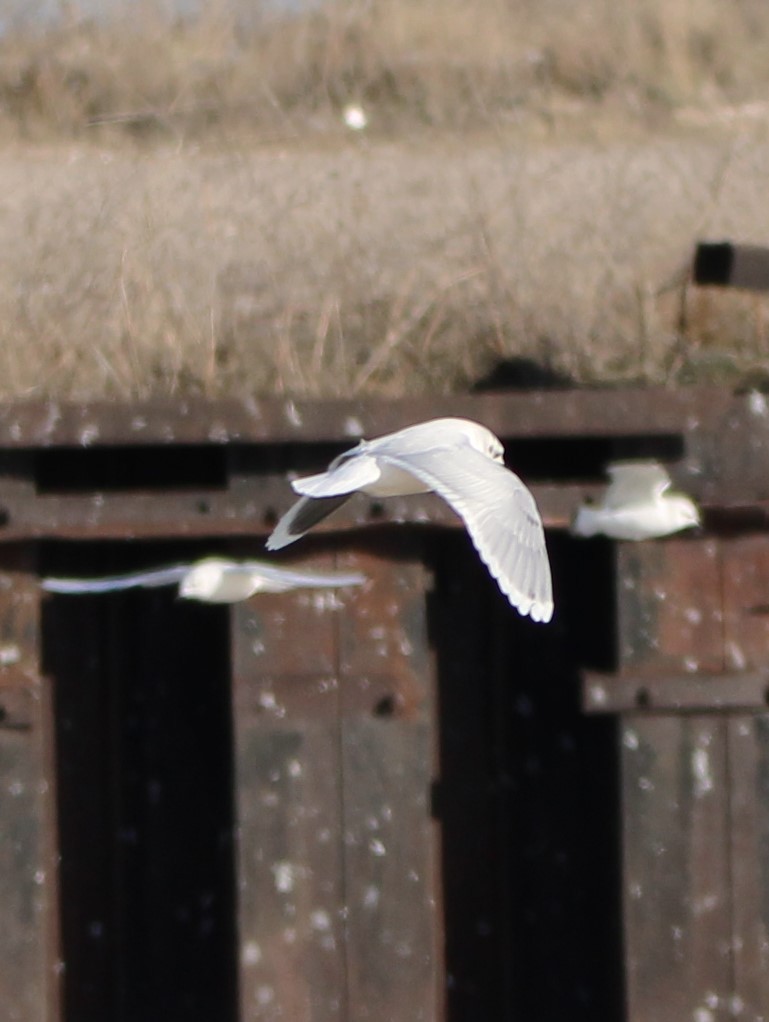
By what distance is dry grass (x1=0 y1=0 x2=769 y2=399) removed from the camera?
4574 mm

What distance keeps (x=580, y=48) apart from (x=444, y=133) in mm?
1202

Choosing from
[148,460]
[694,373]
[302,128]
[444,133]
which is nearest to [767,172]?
[444,133]

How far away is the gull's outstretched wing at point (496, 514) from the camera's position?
10.1ft

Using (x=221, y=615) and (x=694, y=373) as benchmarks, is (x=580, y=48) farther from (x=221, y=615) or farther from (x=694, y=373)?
(x=221, y=615)

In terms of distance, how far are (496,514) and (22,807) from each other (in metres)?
1.19

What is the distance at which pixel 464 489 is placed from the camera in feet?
10.4

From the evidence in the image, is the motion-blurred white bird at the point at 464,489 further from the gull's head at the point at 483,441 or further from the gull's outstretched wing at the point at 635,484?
the gull's outstretched wing at the point at 635,484

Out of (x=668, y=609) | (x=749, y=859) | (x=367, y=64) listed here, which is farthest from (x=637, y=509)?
(x=367, y=64)

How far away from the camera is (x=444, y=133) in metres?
8.02

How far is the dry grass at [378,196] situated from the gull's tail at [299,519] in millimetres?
835

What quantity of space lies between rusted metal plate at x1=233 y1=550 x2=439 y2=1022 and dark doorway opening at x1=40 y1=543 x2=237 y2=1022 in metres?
0.24

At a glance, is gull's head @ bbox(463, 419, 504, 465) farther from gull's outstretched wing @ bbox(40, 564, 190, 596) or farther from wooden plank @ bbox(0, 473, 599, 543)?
gull's outstretched wing @ bbox(40, 564, 190, 596)

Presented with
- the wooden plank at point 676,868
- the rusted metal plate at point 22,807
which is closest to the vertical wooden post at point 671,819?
the wooden plank at point 676,868

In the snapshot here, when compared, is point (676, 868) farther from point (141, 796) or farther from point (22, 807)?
point (22, 807)
